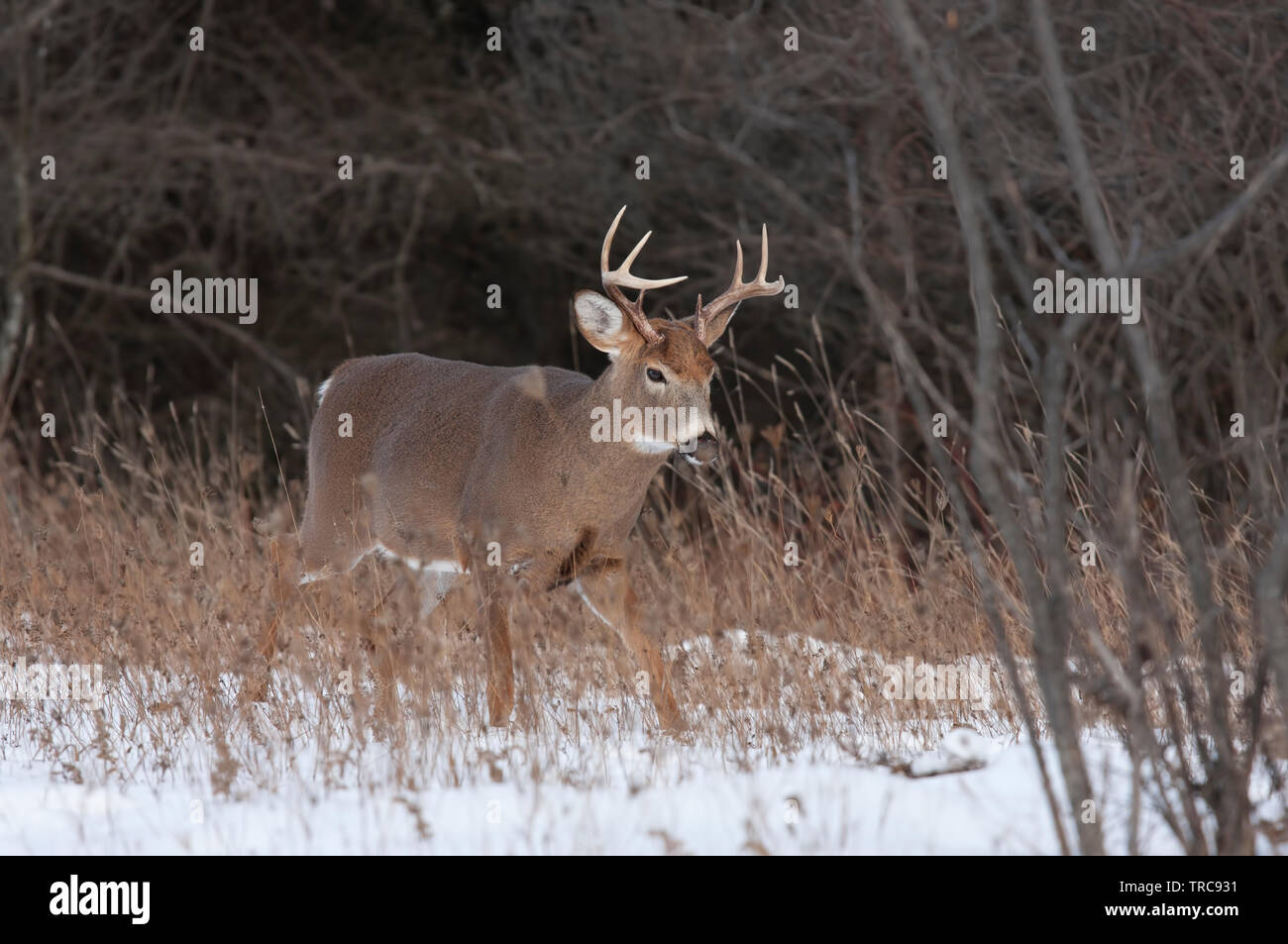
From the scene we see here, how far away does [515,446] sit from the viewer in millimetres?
6355

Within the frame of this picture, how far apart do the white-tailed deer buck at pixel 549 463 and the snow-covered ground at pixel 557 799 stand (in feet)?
2.57

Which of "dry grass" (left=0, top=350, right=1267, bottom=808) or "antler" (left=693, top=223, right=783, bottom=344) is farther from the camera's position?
"antler" (left=693, top=223, right=783, bottom=344)

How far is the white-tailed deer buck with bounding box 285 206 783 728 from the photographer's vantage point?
596 cm

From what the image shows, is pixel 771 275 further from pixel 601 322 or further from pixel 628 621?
pixel 628 621

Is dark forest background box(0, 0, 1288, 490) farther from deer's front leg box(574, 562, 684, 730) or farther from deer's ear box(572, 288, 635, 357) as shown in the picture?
deer's front leg box(574, 562, 684, 730)

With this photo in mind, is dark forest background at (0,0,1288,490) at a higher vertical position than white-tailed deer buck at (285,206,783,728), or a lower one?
higher

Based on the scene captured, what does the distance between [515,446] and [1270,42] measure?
16.4 feet

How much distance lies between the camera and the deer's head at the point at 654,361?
6.00 m

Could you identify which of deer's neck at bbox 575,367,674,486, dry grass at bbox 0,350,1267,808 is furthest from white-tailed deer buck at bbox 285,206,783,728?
dry grass at bbox 0,350,1267,808

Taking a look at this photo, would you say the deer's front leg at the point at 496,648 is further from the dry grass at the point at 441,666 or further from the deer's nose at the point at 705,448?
the deer's nose at the point at 705,448

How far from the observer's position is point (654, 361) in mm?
6078

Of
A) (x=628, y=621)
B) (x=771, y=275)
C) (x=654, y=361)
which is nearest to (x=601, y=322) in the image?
(x=654, y=361)

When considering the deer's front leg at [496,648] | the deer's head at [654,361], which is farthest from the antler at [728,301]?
the deer's front leg at [496,648]

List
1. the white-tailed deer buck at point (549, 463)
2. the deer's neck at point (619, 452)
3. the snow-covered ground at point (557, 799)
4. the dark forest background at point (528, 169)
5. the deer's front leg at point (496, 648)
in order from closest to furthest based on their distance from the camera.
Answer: the snow-covered ground at point (557, 799) → the deer's front leg at point (496, 648) → the white-tailed deer buck at point (549, 463) → the deer's neck at point (619, 452) → the dark forest background at point (528, 169)
